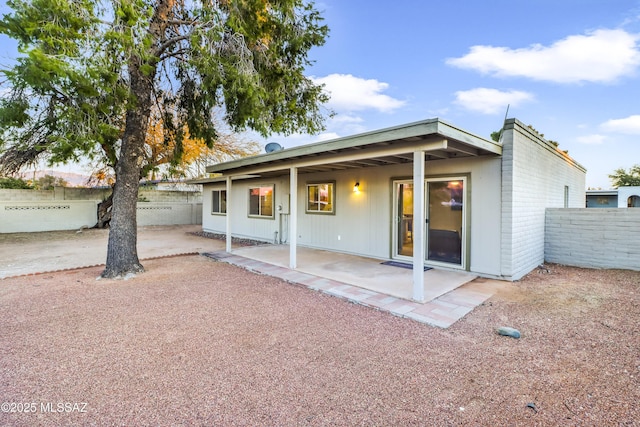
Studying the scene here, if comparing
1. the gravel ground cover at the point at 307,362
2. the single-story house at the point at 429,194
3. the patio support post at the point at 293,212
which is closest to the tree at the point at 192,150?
the single-story house at the point at 429,194

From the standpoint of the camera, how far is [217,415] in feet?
6.36

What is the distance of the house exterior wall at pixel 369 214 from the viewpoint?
5.27 m

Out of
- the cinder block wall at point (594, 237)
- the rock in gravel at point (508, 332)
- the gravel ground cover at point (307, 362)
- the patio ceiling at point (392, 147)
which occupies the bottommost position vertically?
the gravel ground cover at point (307, 362)

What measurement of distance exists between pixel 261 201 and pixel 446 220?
251 inches

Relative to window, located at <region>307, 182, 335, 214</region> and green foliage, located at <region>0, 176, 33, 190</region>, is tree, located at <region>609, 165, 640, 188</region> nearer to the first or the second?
window, located at <region>307, 182, 335, 214</region>

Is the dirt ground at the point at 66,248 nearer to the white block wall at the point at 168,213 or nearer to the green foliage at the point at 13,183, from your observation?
the white block wall at the point at 168,213

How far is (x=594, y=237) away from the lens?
6.20 metres

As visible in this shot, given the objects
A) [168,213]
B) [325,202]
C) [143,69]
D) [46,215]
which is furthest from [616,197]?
[46,215]

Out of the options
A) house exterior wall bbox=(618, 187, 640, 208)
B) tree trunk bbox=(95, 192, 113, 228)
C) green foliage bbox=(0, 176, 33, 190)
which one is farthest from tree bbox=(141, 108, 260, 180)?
house exterior wall bbox=(618, 187, 640, 208)

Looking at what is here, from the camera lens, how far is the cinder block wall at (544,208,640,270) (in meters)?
5.85

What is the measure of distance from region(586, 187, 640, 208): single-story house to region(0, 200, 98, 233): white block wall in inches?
968

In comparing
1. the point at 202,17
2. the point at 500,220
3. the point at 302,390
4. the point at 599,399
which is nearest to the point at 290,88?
the point at 202,17

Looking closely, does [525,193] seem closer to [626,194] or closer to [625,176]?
[626,194]

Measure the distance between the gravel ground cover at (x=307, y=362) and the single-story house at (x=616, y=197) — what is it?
13.9m
